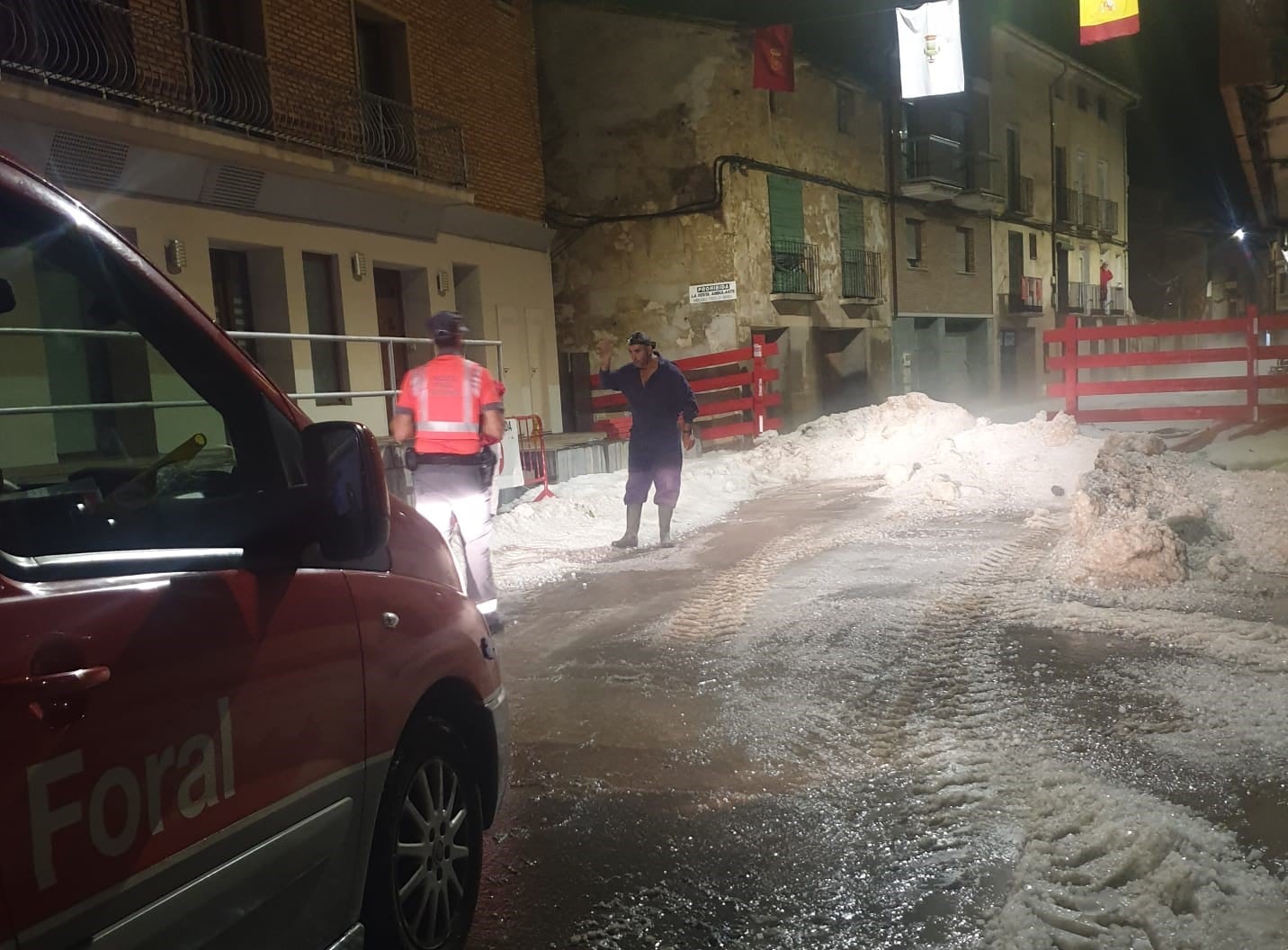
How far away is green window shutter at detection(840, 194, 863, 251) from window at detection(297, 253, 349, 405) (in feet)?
46.3

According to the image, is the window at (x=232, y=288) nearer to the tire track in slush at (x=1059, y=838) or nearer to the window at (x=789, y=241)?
the tire track in slush at (x=1059, y=838)

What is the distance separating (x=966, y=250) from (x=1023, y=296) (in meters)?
3.21

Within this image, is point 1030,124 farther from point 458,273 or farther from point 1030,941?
point 1030,941

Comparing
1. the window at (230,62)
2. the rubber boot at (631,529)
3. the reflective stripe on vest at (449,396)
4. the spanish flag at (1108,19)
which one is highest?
the spanish flag at (1108,19)

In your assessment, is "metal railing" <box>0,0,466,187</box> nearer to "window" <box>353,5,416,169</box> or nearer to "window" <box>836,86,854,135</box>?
"window" <box>353,5,416,169</box>

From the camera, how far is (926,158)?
27438mm

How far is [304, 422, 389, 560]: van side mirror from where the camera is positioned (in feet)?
7.09

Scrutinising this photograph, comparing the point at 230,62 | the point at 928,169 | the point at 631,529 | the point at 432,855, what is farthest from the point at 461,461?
the point at 928,169

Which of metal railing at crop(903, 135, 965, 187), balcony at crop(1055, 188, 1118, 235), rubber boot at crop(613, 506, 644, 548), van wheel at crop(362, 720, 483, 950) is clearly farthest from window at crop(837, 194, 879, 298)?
van wheel at crop(362, 720, 483, 950)

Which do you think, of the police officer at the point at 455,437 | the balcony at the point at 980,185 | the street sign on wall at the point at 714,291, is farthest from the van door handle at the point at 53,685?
the balcony at the point at 980,185

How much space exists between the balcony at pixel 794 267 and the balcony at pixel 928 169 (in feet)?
16.9

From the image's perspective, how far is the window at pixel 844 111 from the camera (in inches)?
969

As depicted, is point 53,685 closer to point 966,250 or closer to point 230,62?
point 230,62

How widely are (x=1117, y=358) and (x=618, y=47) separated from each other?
41.4ft
